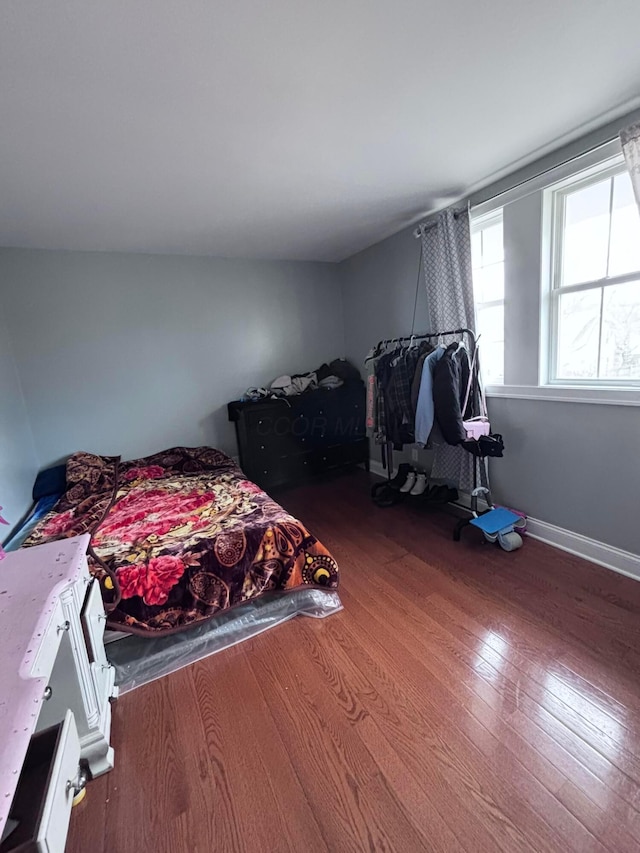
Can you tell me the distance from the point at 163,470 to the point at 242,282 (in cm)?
203

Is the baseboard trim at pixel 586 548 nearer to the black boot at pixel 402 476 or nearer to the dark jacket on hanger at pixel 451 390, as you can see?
the dark jacket on hanger at pixel 451 390

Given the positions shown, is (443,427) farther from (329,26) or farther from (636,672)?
(329,26)

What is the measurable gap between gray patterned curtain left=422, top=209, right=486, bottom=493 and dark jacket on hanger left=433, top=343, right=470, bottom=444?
20 cm

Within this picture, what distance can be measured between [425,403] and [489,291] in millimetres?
979

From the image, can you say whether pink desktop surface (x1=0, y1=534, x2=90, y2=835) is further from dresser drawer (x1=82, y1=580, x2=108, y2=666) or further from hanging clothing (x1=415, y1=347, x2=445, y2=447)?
hanging clothing (x1=415, y1=347, x2=445, y2=447)

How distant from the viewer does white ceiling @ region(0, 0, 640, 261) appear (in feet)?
3.68

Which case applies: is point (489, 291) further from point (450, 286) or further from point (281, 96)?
point (281, 96)

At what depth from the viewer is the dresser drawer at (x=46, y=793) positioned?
0.73 meters

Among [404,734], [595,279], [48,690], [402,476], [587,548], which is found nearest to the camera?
[48,690]

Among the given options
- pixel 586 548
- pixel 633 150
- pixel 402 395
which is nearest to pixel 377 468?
pixel 402 395

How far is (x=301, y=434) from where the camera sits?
3.68 metres

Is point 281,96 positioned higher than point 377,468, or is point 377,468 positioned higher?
point 281,96

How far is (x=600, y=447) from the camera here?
2.04m

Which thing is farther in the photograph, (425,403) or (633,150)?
(425,403)
